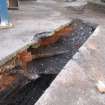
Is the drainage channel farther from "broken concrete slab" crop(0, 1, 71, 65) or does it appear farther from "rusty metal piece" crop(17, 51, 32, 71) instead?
"broken concrete slab" crop(0, 1, 71, 65)

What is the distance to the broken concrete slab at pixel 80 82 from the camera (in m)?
3.22

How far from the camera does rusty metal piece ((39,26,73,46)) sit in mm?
5199

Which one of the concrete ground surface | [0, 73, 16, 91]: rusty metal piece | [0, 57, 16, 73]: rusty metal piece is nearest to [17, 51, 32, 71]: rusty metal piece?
[0, 57, 16, 73]: rusty metal piece

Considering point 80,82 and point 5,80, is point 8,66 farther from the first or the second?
point 80,82

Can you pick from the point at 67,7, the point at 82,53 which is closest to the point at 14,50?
the point at 82,53

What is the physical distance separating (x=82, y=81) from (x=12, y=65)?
116cm

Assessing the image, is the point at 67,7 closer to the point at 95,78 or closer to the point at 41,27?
the point at 41,27

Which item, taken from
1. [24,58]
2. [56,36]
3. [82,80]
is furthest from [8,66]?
[56,36]

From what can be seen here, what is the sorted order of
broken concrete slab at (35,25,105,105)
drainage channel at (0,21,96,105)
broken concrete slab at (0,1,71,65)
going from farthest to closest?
1. drainage channel at (0,21,96,105)
2. broken concrete slab at (0,1,71,65)
3. broken concrete slab at (35,25,105,105)

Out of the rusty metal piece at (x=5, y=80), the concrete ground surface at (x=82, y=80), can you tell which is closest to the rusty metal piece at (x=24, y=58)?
the rusty metal piece at (x=5, y=80)

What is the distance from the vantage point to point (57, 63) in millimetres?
5184

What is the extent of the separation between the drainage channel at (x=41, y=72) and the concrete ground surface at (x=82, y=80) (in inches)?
24.5

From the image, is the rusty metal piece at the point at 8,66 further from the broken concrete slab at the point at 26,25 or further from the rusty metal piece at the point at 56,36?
the rusty metal piece at the point at 56,36

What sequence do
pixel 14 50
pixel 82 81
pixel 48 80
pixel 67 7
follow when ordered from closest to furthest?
1. pixel 82 81
2. pixel 14 50
3. pixel 48 80
4. pixel 67 7
